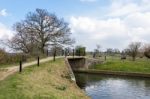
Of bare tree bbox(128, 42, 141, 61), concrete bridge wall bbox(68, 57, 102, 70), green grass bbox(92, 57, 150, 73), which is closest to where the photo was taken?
green grass bbox(92, 57, 150, 73)

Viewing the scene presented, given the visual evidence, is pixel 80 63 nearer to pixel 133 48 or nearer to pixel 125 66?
pixel 125 66

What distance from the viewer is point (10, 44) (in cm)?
6412

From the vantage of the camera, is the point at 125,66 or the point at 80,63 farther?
the point at 80,63

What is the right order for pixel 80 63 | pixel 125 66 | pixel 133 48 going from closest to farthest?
pixel 125 66 < pixel 80 63 < pixel 133 48

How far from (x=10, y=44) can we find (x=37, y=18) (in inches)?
301

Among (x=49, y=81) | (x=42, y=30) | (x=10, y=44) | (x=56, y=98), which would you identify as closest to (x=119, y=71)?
(x=42, y=30)

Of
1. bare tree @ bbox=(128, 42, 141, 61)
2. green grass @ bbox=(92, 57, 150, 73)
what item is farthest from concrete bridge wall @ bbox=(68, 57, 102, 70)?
bare tree @ bbox=(128, 42, 141, 61)

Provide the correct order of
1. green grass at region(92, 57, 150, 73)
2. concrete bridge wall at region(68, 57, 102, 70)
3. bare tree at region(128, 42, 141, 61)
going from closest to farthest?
1. green grass at region(92, 57, 150, 73)
2. concrete bridge wall at region(68, 57, 102, 70)
3. bare tree at region(128, 42, 141, 61)

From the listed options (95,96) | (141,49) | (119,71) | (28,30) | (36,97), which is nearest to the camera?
(36,97)

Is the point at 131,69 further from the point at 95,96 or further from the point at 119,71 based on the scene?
the point at 95,96

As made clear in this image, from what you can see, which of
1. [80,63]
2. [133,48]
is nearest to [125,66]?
[80,63]

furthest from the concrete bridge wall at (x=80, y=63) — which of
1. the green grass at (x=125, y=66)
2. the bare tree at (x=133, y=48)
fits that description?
the bare tree at (x=133, y=48)

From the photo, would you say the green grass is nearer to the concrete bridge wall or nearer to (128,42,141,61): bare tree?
the concrete bridge wall

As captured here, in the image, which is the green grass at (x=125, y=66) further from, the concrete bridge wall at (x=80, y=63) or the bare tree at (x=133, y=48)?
the bare tree at (x=133, y=48)
